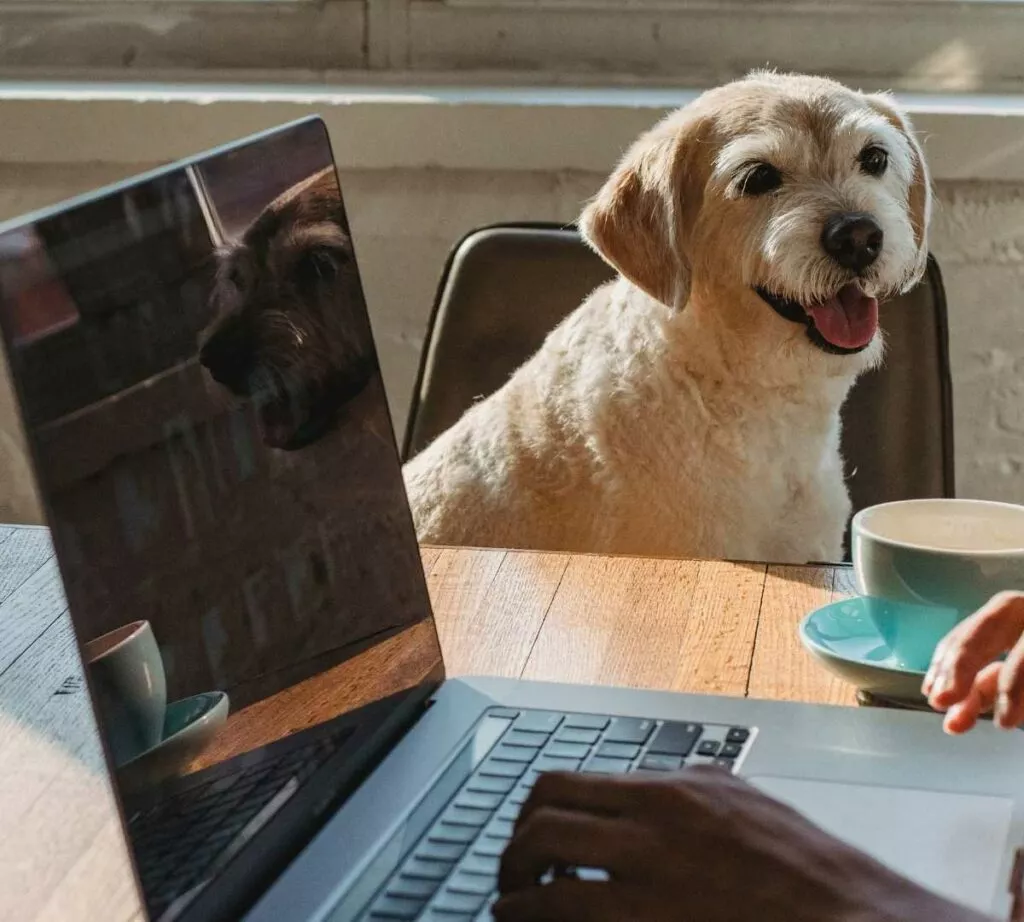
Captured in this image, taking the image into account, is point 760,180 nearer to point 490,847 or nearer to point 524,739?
point 524,739

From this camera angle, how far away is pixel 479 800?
0.78 meters

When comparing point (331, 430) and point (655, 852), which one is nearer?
point (655, 852)

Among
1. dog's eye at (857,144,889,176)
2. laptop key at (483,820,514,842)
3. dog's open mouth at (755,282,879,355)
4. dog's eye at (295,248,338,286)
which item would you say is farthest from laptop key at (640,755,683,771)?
dog's eye at (857,144,889,176)

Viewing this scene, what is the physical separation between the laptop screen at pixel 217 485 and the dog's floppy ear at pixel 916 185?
98 cm

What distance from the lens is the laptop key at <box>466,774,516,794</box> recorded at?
79cm

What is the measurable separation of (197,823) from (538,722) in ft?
0.87

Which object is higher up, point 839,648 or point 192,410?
point 192,410

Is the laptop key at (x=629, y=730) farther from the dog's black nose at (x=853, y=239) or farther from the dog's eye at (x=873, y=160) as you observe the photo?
the dog's eye at (x=873, y=160)

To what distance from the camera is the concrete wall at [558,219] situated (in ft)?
7.58

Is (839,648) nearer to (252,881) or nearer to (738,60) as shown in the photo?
(252,881)

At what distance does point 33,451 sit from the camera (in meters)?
0.58

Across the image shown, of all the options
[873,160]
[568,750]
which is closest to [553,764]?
[568,750]

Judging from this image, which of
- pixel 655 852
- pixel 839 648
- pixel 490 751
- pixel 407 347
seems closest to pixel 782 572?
pixel 839 648

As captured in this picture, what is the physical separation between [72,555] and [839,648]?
0.55 metres
